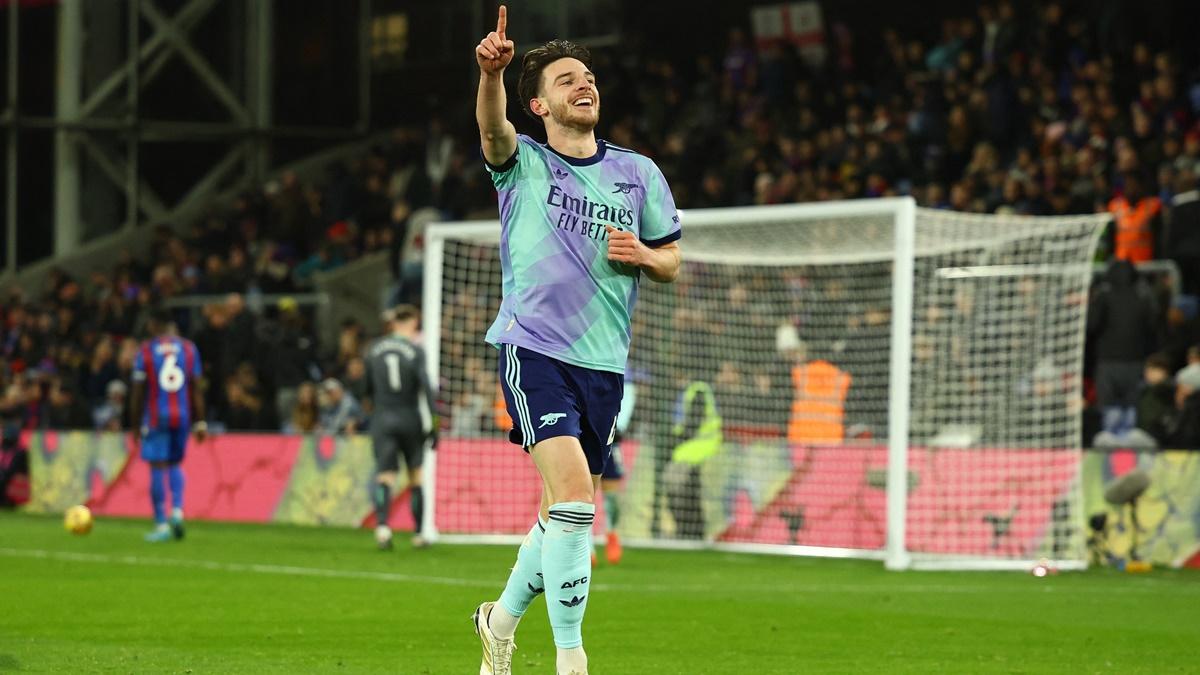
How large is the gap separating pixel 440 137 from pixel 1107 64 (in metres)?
10.8

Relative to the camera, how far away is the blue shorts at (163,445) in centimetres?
1664

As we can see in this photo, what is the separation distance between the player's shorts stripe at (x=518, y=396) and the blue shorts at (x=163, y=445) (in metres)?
11.0

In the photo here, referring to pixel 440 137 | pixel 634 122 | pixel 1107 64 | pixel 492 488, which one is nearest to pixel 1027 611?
pixel 492 488

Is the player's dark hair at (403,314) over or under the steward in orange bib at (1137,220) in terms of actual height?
under

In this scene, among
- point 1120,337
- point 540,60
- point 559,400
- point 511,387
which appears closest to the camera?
point 559,400

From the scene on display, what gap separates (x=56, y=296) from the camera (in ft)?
90.3

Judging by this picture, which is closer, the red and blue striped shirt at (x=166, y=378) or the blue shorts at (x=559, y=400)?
the blue shorts at (x=559, y=400)

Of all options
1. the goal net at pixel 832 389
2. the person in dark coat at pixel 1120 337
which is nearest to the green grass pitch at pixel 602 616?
the goal net at pixel 832 389

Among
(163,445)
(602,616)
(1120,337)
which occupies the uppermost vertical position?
(1120,337)

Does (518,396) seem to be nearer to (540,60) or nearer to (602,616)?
(540,60)

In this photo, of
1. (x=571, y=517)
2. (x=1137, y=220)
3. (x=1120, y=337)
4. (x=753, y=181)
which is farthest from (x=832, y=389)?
(x=571, y=517)

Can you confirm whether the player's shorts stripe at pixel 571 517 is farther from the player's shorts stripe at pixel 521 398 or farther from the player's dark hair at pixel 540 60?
the player's dark hair at pixel 540 60

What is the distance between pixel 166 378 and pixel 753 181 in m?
7.70

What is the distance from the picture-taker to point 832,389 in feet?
52.0
